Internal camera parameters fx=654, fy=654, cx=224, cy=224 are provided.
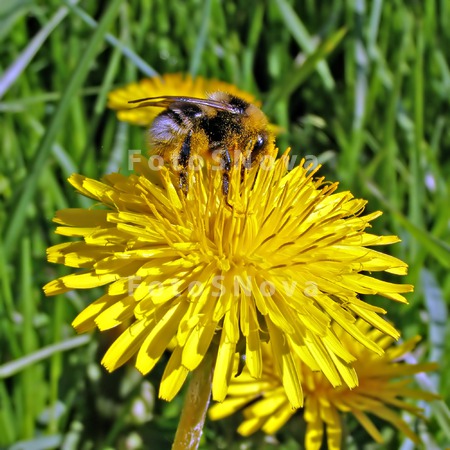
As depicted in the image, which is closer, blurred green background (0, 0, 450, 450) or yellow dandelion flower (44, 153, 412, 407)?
yellow dandelion flower (44, 153, 412, 407)

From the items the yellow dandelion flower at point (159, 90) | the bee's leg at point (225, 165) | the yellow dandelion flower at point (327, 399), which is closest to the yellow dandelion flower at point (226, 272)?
the bee's leg at point (225, 165)

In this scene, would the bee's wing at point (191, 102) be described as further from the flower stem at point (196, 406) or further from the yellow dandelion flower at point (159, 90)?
the yellow dandelion flower at point (159, 90)

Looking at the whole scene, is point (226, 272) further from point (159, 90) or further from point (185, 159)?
point (159, 90)

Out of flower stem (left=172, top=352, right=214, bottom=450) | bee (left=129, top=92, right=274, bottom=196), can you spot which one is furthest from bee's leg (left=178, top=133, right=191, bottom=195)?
flower stem (left=172, top=352, right=214, bottom=450)

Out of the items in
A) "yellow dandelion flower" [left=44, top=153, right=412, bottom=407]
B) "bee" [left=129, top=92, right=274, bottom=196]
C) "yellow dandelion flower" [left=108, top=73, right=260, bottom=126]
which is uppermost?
"yellow dandelion flower" [left=108, top=73, right=260, bottom=126]

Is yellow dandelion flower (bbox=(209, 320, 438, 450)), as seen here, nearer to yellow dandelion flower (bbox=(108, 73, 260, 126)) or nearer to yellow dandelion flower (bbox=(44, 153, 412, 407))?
yellow dandelion flower (bbox=(44, 153, 412, 407))

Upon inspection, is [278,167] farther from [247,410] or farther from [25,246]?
[25,246]

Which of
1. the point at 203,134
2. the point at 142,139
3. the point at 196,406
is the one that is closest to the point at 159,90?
the point at 142,139
